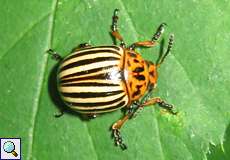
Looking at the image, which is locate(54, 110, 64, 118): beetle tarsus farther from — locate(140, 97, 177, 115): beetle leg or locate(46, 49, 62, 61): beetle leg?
locate(140, 97, 177, 115): beetle leg

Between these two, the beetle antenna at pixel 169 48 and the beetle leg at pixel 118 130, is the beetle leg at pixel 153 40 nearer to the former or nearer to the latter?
the beetle antenna at pixel 169 48

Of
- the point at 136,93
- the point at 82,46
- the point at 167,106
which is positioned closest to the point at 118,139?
the point at 136,93

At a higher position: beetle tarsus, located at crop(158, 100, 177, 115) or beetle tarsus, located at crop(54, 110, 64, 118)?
beetle tarsus, located at crop(54, 110, 64, 118)

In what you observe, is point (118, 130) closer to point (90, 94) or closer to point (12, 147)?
point (90, 94)

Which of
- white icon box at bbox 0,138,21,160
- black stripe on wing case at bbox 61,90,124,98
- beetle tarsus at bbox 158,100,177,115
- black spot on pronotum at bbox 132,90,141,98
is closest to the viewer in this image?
black stripe on wing case at bbox 61,90,124,98

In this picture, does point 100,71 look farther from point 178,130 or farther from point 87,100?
point 178,130

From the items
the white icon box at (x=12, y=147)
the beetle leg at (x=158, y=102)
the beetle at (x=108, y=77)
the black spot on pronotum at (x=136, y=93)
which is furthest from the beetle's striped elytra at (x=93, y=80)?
the white icon box at (x=12, y=147)

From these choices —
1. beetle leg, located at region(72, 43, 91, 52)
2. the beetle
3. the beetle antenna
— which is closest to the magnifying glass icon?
the beetle
